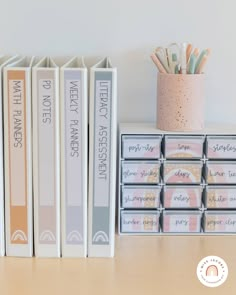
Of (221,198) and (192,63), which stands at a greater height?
(192,63)

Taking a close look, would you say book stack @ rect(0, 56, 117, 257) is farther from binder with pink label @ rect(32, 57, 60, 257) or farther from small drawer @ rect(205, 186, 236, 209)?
small drawer @ rect(205, 186, 236, 209)

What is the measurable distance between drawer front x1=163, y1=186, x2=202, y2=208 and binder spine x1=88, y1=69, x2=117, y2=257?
0.12 m

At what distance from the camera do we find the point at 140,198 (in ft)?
2.30

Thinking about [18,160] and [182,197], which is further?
[182,197]

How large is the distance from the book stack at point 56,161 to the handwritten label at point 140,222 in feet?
0.27

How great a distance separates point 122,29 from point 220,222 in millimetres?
318

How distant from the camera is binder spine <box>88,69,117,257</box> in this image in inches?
23.0

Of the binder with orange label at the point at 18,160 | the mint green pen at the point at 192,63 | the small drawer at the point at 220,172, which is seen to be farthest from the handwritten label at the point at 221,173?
the binder with orange label at the point at 18,160

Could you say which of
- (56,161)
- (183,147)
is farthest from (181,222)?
(56,161)

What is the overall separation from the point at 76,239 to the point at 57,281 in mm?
62

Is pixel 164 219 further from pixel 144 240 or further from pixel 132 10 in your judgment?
pixel 132 10

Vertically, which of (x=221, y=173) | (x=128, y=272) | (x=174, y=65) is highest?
(x=174, y=65)

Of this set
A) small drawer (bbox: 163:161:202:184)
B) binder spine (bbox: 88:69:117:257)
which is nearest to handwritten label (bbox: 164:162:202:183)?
small drawer (bbox: 163:161:202:184)

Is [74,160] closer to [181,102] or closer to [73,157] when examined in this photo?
[73,157]
